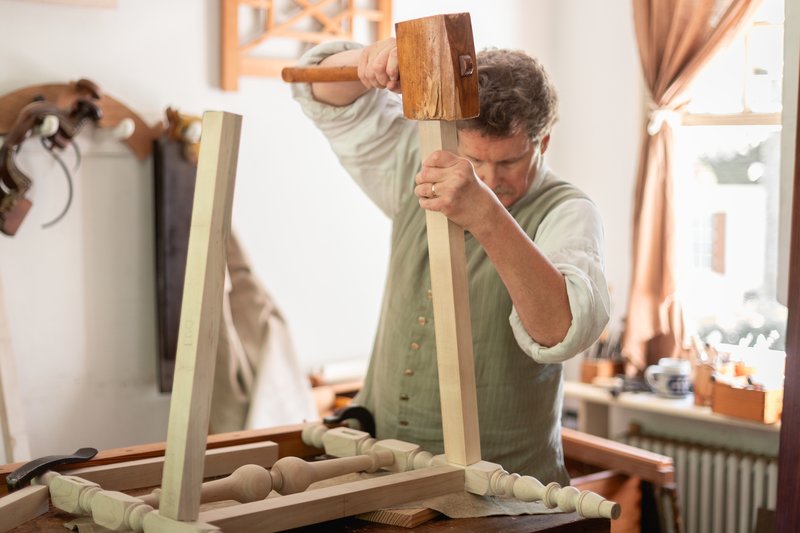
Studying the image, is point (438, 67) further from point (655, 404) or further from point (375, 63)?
point (655, 404)

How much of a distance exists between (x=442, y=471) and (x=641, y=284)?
2.51 m

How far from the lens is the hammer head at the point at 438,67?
1.19 meters

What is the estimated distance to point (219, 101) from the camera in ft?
10.3

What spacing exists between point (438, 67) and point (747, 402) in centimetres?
232

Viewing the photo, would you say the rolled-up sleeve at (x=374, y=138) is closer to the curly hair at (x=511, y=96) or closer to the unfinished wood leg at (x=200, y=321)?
the curly hair at (x=511, y=96)

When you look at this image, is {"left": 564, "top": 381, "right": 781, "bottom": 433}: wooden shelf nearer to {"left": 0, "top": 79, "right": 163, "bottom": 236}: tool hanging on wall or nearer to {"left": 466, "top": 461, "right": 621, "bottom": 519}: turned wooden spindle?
{"left": 0, "top": 79, "right": 163, "bottom": 236}: tool hanging on wall

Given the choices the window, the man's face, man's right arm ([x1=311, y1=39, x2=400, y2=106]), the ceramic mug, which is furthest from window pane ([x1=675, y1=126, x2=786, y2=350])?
man's right arm ([x1=311, y1=39, x2=400, y2=106])

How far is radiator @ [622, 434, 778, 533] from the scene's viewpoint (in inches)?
128

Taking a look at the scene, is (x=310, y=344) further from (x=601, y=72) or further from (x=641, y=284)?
(x=601, y=72)

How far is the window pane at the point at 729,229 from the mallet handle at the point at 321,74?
2.38 meters

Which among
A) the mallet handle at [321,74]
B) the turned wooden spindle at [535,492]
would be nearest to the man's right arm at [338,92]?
the mallet handle at [321,74]

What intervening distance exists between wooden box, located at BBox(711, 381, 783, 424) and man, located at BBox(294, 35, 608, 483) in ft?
5.58

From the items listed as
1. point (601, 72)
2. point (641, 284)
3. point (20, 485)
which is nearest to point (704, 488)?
point (641, 284)

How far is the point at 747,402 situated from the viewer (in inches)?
123
